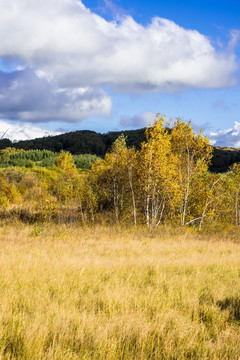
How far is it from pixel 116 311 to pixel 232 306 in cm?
212

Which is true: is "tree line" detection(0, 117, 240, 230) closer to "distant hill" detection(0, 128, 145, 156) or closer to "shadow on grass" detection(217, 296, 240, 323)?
"shadow on grass" detection(217, 296, 240, 323)

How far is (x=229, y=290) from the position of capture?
19.6ft

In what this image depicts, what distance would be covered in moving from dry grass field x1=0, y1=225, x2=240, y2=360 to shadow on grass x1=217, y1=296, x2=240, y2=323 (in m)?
0.02

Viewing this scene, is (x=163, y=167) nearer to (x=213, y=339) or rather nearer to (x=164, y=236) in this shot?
(x=164, y=236)

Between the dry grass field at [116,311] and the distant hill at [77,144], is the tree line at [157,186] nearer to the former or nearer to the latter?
the dry grass field at [116,311]

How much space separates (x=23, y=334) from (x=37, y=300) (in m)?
1.22

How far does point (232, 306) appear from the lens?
16.6 feet

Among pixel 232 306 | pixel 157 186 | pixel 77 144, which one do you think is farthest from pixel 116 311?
pixel 77 144

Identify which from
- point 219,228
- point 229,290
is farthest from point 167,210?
point 229,290

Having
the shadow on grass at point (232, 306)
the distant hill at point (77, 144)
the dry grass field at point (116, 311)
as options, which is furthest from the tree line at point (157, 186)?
the distant hill at point (77, 144)

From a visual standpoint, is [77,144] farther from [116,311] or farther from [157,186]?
[116,311]

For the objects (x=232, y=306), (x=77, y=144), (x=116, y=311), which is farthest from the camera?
(x=77, y=144)

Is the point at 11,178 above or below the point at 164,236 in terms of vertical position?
above

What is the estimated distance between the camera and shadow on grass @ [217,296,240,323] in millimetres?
4679
